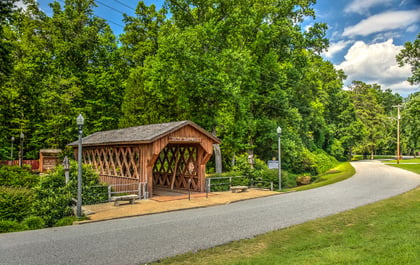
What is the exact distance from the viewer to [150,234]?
8891mm

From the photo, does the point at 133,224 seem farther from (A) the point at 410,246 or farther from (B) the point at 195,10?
(B) the point at 195,10

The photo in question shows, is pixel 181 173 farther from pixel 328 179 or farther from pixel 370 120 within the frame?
pixel 370 120

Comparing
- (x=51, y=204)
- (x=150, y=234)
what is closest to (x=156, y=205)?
(x=51, y=204)

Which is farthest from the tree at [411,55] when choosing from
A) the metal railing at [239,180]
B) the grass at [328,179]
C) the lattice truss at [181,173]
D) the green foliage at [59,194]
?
the green foliage at [59,194]

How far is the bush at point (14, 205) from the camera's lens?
11.4 metres

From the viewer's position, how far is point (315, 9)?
3009 cm

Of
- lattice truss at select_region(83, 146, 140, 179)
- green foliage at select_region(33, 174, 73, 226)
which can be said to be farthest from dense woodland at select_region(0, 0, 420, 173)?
green foliage at select_region(33, 174, 73, 226)

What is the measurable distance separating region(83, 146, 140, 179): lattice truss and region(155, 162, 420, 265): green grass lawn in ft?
32.3

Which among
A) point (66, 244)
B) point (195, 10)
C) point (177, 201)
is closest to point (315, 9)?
point (195, 10)

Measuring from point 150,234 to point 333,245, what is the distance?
15.5ft

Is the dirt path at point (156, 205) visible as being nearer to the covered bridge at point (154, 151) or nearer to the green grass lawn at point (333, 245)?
the covered bridge at point (154, 151)

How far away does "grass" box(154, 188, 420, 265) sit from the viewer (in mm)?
6255

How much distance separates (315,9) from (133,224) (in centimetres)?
2745

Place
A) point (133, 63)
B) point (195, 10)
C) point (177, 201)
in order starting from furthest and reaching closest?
point (133, 63) < point (195, 10) < point (177, 201)
